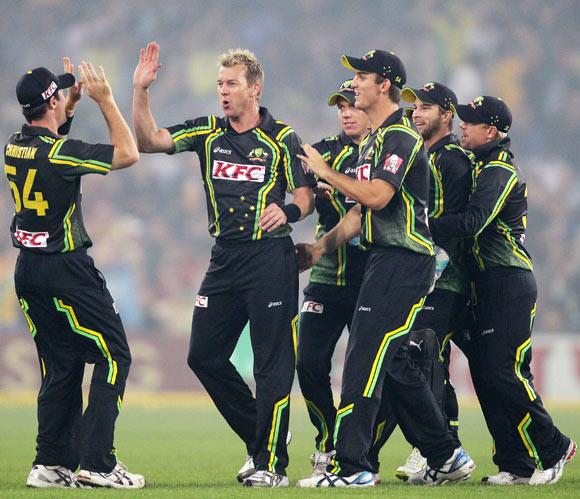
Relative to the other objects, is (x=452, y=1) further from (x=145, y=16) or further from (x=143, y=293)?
(x=143, y=293)

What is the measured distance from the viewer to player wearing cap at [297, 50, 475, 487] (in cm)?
672

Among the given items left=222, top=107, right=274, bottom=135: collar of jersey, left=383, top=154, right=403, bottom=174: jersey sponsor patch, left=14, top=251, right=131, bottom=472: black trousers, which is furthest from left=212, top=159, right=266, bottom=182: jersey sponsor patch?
left=14, top=251, right=131, bottom=472: black trousers

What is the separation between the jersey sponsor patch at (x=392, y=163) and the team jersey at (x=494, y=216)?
0.87 m

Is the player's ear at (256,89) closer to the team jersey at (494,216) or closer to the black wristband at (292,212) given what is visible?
the black wristband at (292,212)

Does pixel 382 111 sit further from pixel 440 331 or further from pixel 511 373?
pixel 511 373

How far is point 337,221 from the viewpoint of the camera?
8375mm

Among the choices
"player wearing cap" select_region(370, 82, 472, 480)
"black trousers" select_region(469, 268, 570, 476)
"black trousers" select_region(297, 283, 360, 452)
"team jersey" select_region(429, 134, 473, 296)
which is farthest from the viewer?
"black trousers" select_region(297, 283, 360, 452)

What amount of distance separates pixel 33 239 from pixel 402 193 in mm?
2286

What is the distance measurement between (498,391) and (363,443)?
1.26 meters

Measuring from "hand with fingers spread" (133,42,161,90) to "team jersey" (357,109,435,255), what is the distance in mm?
1499

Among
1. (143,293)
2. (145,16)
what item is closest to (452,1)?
(145,16)

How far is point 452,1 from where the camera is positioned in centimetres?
2417

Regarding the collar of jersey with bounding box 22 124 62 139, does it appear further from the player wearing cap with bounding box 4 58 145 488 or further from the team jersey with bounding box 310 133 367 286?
the team jersey with bounding box 310 133 367 286

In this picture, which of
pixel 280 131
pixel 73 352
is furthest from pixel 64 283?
pixel 280 131
